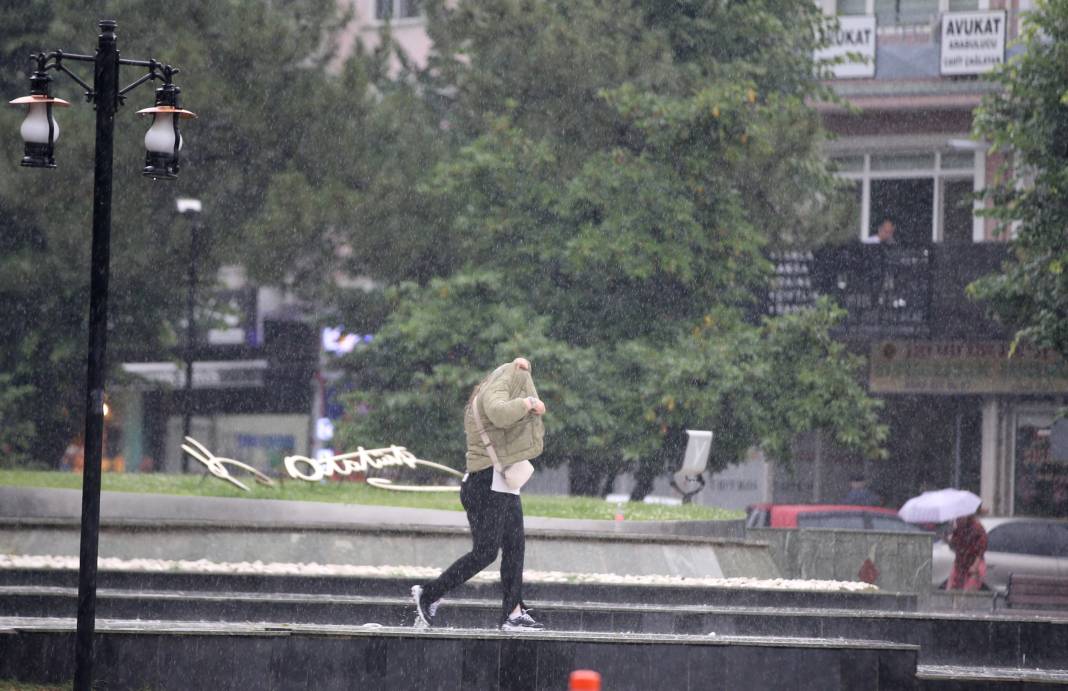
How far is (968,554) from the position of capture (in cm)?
2281

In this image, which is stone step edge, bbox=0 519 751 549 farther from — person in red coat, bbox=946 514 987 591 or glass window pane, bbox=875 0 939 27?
→ glass window pane, bbox=875 0 939 27

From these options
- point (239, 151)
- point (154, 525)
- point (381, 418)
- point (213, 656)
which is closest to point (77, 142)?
point (239, 151)

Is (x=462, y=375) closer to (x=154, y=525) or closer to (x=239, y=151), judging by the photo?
(x=239, y=151)

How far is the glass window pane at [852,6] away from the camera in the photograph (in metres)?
36.6

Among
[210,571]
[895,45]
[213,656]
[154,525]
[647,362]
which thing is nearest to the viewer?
[213,656]

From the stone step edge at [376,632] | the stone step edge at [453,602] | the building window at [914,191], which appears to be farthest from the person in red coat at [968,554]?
the building window at [914,191]

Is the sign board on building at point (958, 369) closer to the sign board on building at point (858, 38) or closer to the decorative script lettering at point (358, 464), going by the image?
the sign board on building at point (858, 38)

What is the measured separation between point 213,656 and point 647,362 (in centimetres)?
1493

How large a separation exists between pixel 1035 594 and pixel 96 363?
14147 mm

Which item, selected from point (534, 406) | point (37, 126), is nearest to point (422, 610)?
point (534, 406)

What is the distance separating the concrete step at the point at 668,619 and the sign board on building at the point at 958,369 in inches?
894

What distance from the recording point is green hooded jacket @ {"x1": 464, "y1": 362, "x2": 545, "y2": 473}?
1088 centimetres

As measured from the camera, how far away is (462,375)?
24516mm

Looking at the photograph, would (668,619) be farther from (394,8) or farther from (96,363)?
(394,8)
